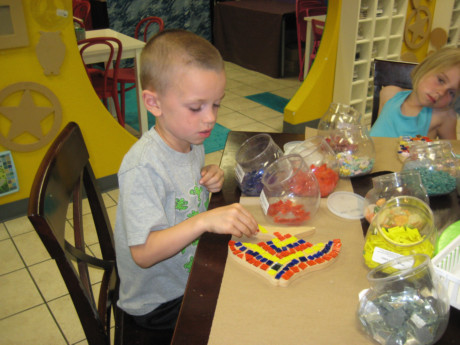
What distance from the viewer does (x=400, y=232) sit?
2.62ft

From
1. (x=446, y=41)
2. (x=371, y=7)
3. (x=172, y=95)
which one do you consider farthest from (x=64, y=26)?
(x=446, y=41)

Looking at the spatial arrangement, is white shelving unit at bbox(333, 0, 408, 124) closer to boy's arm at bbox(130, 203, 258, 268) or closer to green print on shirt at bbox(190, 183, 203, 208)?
green print on shirt at bbox(190, 183, 203, 208)

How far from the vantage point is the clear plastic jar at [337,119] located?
131 cm

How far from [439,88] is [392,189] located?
89 centimetres

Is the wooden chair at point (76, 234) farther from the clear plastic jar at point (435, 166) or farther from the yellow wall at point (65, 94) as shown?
the yellow wall at point (65, 94)

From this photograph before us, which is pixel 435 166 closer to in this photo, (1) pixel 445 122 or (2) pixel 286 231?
(2) pixel 286 231

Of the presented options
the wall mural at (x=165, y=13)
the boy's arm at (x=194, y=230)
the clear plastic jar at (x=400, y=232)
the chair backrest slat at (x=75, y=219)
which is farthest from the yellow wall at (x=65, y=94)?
the wall mural at (x=165, y=13)

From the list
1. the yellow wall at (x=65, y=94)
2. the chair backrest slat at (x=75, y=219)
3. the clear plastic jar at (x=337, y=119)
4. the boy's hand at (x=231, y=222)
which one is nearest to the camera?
the chair backrest slat at (x=75, y=219)

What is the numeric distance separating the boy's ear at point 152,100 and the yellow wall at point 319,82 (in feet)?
8.25

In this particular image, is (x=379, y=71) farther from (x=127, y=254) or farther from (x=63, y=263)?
(x=63, y=263)

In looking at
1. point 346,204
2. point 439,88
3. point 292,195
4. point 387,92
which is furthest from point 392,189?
point 387,92

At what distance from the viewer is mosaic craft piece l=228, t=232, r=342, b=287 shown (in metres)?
0.80

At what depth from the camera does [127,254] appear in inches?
41.9

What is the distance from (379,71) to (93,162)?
1758mm
